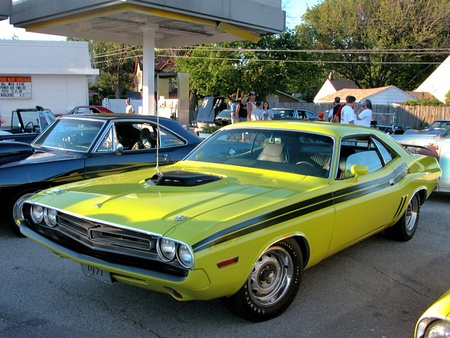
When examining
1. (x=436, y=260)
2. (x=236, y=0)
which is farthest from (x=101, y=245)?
(x=236, y=0)

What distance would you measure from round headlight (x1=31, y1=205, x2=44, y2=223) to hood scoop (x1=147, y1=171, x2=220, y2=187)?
958 mm

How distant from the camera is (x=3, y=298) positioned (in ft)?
12.4

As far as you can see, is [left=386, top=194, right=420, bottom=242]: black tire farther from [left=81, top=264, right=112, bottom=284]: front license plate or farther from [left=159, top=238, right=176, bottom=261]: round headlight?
[left=81, top=264, right=112, bottom=284]: front license plate

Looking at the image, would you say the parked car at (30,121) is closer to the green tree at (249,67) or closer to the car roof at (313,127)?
the car roof at (313,127)

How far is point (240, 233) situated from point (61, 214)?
5.06 feet

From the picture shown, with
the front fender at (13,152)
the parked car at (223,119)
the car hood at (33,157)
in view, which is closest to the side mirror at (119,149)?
the car hood at (33,157)

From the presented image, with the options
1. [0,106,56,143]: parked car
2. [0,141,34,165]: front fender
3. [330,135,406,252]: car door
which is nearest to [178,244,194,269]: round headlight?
[330,135,406,252]: car door

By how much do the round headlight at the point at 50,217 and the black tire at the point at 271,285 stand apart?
5.14 feet

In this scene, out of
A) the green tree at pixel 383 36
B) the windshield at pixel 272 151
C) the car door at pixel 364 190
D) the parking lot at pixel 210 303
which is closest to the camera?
the parking lot at pixel 210 303

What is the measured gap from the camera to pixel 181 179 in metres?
3.94

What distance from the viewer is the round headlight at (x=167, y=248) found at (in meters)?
2.90

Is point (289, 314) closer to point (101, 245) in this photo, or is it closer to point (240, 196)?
point (240, 196)

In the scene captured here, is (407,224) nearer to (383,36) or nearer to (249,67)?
(249,67)

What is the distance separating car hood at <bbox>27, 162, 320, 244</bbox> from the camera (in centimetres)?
301
